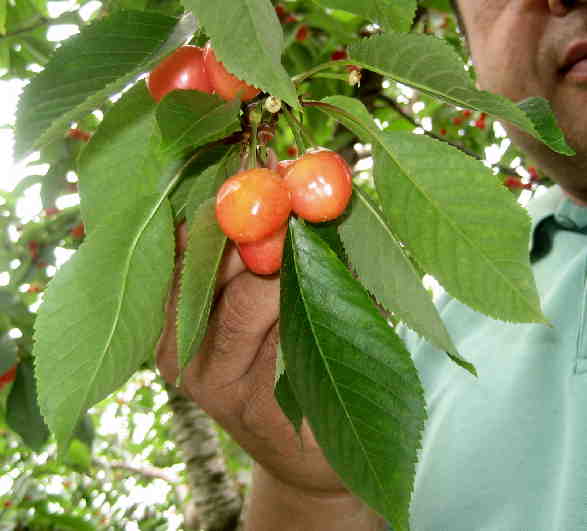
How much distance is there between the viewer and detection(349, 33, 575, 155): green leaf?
1.73 ft

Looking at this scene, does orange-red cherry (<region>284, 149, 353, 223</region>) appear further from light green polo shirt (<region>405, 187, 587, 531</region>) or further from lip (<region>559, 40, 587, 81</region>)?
lip (<region>559, 40, 587, 81</region>)

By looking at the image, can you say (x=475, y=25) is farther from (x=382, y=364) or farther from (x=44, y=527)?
(x=44, y=527)

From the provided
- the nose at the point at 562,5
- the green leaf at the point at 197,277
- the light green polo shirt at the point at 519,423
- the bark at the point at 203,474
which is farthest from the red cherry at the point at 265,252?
the bark at the point at 203,474

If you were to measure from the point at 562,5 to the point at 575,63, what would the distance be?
0.16 metres

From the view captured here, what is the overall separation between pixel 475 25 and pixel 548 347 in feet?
3.46

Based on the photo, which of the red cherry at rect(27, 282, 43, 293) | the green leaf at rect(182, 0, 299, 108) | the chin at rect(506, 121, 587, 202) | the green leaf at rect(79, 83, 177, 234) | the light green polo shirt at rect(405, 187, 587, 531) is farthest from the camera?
the red cherry at rect(27, 282, 43, 293)

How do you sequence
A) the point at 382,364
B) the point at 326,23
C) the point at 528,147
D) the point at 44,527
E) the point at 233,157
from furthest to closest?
the point at 44,527 → the point at 528,147 → the point at 326,23 → the point at 233,157 → the point at 382,364

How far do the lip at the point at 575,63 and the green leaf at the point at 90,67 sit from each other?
4.34ft

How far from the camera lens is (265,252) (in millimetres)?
725

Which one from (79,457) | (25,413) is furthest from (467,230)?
(79,457)

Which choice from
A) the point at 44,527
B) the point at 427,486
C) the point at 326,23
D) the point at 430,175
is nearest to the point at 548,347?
the point at 427,486

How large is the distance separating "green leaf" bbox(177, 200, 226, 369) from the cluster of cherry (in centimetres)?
4

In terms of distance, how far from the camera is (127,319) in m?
0.64

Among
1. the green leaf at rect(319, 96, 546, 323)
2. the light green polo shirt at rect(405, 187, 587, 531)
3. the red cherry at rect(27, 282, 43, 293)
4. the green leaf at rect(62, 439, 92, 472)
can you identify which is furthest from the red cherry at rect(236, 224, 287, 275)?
the red cherry at rect(27, 282, 43, 293)
